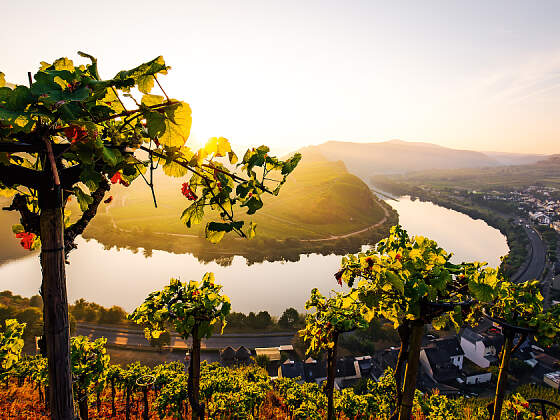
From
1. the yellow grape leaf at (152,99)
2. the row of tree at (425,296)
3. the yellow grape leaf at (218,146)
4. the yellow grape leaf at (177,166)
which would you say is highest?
the yellow grape leaf at (152,99)

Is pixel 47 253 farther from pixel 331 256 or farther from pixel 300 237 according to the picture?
pixel 300 237

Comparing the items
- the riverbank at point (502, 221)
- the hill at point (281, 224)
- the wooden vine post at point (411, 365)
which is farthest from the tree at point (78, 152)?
the hill at point (281, 224)

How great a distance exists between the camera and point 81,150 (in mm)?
1129

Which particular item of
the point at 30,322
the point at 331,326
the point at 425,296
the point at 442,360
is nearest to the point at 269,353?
the point at 442,360

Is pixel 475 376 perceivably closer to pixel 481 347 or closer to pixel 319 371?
pixel 481 347

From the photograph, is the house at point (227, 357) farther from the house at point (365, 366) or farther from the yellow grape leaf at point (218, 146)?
the yellow grape leaf at point (218, 146)

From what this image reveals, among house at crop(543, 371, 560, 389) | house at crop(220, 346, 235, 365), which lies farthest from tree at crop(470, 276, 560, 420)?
house at crop(543, 371, 560, 389)

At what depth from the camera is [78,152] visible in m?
1.12

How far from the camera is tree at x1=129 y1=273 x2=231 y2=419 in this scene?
13.8 feet

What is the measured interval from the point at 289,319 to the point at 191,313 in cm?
2727

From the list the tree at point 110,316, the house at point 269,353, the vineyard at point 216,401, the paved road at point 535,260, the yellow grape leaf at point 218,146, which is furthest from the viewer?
the paved road at point 535,260

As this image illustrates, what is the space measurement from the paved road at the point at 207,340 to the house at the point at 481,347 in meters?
18.8

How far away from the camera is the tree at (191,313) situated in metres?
4.21

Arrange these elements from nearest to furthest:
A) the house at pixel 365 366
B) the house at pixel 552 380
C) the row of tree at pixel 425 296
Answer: the row of tree at pixel 425 296 < the house at pixel 552 380 < the house at pixel 365 366
